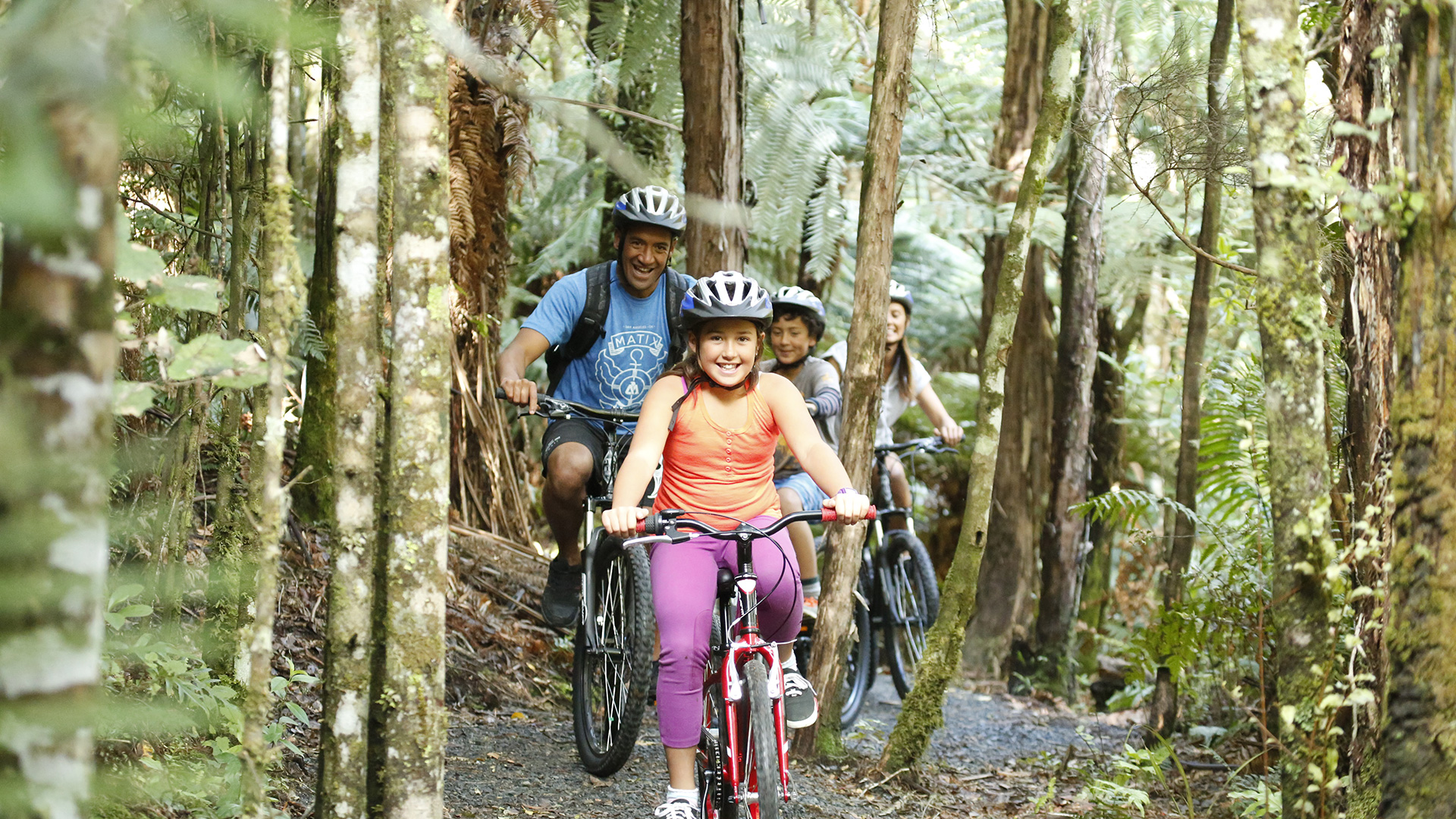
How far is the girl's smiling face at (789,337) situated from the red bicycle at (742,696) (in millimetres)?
2608

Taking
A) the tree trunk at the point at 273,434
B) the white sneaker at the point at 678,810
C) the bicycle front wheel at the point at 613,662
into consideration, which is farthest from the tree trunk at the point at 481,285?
the tree trunk at the point at 273,434

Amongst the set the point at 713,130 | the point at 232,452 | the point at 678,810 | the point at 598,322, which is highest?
the point at 713,130

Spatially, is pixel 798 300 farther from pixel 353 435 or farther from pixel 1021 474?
pixel 353 435

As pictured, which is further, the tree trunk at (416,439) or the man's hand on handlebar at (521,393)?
the man's hand on handlebar at (521,393)

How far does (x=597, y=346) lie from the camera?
539cm

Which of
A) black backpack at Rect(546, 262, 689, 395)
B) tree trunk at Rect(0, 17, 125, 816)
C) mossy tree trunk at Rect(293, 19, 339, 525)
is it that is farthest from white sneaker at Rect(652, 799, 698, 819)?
mossy tree trunk at Rect(293, 19, 339, 525)

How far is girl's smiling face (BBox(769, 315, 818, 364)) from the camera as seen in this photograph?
6457mm

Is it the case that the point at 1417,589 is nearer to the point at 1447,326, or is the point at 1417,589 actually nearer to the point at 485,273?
the point at 1447,326

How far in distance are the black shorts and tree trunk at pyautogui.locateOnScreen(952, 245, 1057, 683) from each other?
15.3 feet

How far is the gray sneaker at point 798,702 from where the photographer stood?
4.14m

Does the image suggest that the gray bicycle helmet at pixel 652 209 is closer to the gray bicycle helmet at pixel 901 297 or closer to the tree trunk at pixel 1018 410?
the gray bicycle helmet at pixel 901 297

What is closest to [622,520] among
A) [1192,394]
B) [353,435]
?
[353,435]

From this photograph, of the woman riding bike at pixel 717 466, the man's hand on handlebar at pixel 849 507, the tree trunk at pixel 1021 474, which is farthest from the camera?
the tree trunk at pixel 1021 474

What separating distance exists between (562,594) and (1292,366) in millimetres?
3557
